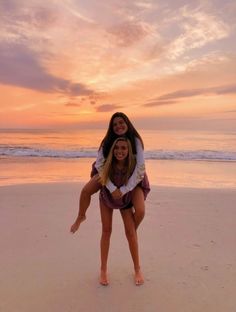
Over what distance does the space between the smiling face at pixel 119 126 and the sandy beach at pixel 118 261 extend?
1.51m

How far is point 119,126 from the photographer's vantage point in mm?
3336

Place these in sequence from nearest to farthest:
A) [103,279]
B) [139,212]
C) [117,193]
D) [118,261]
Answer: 1. [117,193]
2. [139,212]
3. [103,279]
4. [118,261]

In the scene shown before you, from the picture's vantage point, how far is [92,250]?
171 inches

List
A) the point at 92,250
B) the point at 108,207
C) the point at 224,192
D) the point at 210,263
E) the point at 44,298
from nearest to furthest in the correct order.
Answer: the point at 44,298 → the point at 108,207 → the point at 210,263 → the point at 92,250 → the point at 224,192

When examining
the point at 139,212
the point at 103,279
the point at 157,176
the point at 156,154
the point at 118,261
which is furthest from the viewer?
the point at 156,154

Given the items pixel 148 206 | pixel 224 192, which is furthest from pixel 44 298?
pixel 224 192

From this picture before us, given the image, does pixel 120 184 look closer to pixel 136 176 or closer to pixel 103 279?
pixel 136 176

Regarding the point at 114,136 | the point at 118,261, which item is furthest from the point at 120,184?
the point at 118,261

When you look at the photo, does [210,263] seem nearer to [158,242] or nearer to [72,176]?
[158,242]

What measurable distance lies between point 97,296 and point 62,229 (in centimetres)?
193

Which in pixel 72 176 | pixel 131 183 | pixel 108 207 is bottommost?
pixel 72 176

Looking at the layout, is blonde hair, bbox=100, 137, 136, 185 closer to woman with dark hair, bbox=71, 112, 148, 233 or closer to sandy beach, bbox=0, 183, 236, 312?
woman with dark hair, bbox=71, 112, 148, 233

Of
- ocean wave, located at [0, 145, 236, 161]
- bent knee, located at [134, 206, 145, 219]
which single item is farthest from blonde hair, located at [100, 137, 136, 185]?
ocean wave, located at [0, 145, 236, 161]

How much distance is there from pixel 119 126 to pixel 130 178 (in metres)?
0.51
